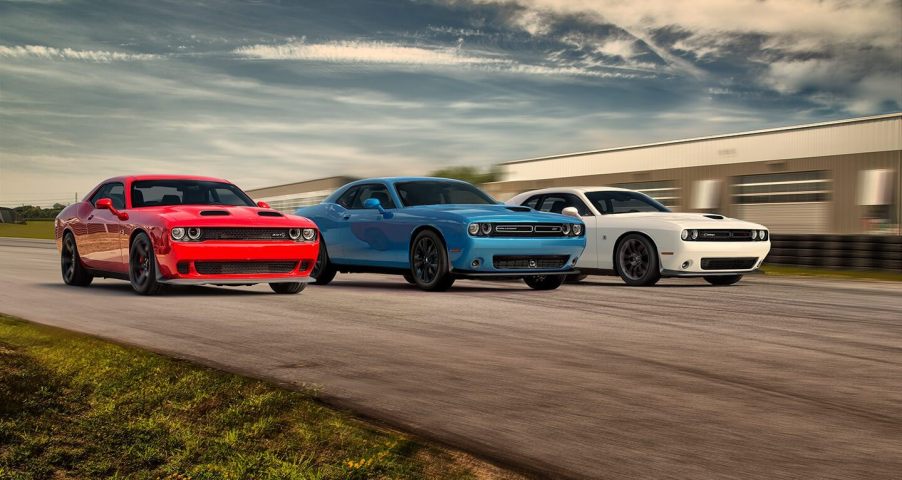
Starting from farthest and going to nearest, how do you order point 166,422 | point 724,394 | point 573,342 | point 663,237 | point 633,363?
point 663,237 → point 573,342 → point 633,363 → point 724,394 → point 166,422

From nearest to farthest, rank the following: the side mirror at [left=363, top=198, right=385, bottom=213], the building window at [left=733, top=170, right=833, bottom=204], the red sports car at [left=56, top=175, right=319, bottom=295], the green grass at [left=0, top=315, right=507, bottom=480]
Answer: the green grass at [left=0, top=315, right=507, bottom=480] < the red sports car at [left=56, top=175, right=319, bottom=295] < the side mirror at [left=363, top=198, right=385, bottom=213] < the building window at [left=733, top=170, right=833, bottom=204]

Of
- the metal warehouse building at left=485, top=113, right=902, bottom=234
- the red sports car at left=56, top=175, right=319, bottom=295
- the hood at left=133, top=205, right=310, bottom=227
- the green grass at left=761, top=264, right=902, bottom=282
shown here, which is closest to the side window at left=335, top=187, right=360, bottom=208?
the red sports car at left=56, top=175, right=319, bottom=295

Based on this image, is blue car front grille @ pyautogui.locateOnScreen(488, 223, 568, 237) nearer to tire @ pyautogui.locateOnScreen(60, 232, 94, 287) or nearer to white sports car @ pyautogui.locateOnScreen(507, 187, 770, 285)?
white sports car @ pyautogui.locateOnScreen(507, 187, 770, 285)

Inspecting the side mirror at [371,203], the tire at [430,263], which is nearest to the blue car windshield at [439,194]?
the side mirror at [371,203]

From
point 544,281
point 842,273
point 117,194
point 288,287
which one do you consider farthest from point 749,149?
point 117,194

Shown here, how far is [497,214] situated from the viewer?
12.1m

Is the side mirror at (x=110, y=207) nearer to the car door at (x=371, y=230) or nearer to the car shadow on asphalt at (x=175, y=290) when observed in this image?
the car shadow on asphalt at (x=175, y=290)

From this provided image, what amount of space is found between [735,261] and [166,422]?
1035cm

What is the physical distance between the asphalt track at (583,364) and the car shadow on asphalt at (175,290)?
180 millimetres

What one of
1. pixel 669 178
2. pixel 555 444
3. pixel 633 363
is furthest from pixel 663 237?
pixel 669 178

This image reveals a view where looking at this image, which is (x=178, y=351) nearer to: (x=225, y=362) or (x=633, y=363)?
(x=225, y=362)

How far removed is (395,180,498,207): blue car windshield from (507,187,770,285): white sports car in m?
1.19

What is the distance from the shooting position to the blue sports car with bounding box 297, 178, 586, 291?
11.8 metres

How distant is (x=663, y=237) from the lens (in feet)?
43.6
